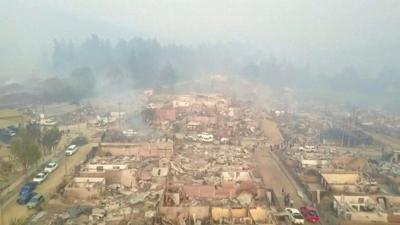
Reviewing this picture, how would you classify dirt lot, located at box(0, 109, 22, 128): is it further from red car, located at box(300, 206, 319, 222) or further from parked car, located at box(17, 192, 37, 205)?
red car, located at box(300, 206, 319, 222)

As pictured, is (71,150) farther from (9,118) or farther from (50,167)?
(9,118)

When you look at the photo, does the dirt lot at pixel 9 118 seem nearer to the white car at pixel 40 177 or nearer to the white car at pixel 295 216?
the white car at pixel 40 177

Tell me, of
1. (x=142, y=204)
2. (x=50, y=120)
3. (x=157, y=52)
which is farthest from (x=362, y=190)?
(x=157, y=52)

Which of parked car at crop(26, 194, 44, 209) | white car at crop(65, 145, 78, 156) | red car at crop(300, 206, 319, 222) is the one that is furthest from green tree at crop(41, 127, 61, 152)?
red car at crop(300, 206, 319, 222)

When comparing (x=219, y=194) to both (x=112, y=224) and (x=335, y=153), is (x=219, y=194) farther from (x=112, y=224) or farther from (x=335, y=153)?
(x=335, y=153)

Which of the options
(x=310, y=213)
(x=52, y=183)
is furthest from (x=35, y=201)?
(x=310, y=213)

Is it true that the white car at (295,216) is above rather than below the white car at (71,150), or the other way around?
below

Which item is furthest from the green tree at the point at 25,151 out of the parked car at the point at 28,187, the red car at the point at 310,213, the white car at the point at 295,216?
the red car at the point at 310,213
